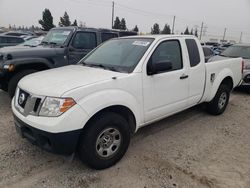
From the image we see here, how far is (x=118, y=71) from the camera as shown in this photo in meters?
3.13

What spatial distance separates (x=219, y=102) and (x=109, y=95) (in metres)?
3.23

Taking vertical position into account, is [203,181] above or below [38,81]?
below

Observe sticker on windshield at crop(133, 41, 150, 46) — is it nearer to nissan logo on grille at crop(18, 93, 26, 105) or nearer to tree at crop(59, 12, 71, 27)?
nissan logo on grille at crop(18, 93, 26, 105)

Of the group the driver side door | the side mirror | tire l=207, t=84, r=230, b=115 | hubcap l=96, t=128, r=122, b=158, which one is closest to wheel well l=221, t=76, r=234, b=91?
tire l=207, t=84, r=230, b=115

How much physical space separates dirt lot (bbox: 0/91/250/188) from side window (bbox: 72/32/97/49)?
2831 mm

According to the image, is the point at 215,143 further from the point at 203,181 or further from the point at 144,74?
the point at 144,74

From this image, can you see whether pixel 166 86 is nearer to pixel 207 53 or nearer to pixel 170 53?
pixel 170 53

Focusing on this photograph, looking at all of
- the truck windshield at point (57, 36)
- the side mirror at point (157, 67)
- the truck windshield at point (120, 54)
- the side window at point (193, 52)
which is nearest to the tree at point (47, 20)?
the truck windshield at point (57, 36)

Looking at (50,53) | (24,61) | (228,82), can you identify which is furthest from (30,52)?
(228,82)

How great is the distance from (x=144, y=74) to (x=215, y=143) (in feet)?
5.86

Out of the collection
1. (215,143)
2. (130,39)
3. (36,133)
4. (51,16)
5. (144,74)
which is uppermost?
(51,16)

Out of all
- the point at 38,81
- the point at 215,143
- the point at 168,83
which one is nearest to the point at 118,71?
the point at 168,83

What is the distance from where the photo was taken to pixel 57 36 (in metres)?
6.39

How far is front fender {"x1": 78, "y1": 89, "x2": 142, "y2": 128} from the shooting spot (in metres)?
2.53
